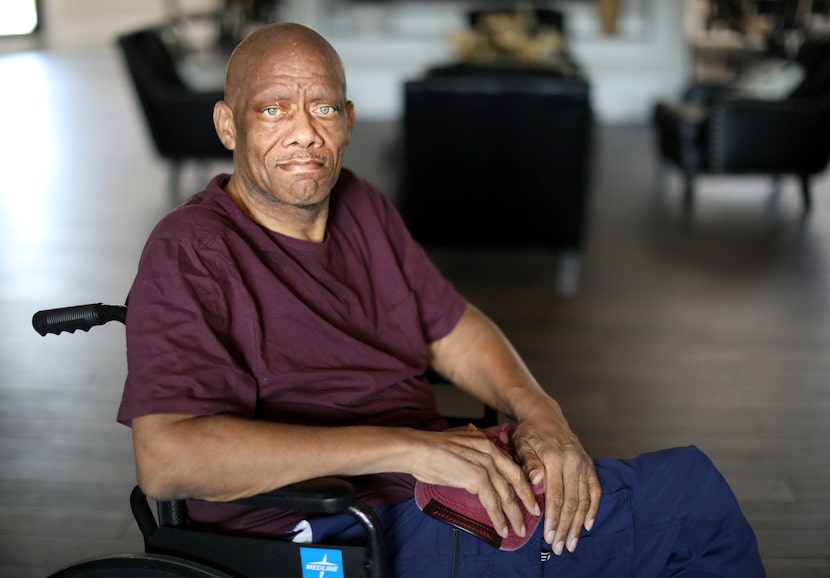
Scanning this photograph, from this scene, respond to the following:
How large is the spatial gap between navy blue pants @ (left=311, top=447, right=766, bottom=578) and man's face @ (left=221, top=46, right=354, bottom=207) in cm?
50

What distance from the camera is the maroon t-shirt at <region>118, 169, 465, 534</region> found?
131 cm

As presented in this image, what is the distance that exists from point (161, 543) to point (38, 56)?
11.1 m

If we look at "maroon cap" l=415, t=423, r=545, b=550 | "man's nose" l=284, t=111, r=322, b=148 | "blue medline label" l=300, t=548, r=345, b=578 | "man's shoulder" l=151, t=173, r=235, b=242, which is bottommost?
"blue medline label" l=300, t=548, r=345, b=578

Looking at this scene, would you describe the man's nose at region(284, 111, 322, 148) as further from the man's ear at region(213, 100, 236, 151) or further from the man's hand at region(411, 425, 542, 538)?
the man's hand at region(411, 425, 542, 538)

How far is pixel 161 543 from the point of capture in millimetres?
1390

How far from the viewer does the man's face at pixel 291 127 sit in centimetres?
148

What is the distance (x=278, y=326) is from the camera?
1.44m

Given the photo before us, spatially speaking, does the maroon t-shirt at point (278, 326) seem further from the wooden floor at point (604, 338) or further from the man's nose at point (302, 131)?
the wooden floor at point (604, 338)

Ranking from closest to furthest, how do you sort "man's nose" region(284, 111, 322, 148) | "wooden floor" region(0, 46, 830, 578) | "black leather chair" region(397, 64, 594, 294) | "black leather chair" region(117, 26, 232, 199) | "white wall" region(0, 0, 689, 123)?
"man's nose" region(284, 111, 322, 148)
"wooden floor" region(0, 46, 830, 578)
"black leather chair" region(397, 64, 594, 294)
"black leather chair" region(117, 26, 232, 199)
"white wall" region(0, 0, 689, 123)

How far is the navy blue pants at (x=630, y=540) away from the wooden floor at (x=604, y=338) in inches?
33.1

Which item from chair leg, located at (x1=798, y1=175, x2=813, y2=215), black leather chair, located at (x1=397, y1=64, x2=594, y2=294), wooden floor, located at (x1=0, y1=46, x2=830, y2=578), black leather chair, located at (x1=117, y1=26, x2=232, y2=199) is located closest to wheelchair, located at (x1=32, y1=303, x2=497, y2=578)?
wooden floor, located at (x1=0, y1=46, x2=830, y2=578)

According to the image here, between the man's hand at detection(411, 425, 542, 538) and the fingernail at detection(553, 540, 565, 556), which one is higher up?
the man's hand at detection(411, 425, 542, 538)

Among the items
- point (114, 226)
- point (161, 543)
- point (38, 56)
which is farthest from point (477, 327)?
point (38, 56)

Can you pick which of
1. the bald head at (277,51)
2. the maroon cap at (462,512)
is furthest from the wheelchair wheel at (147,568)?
the bald head at (277,51)
